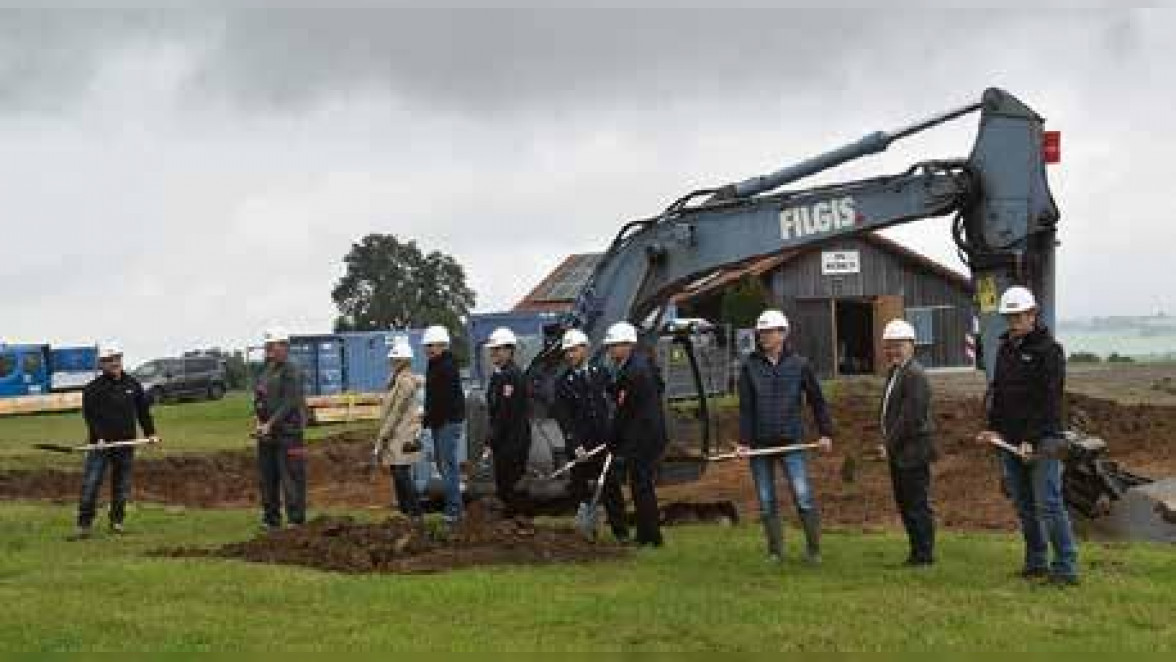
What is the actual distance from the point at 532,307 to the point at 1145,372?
77.1ft

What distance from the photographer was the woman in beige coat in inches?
589

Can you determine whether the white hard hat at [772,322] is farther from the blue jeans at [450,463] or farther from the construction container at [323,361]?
Answer: the construction container at [323,361]

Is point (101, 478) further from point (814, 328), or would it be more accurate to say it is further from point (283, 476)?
point (814, 328)

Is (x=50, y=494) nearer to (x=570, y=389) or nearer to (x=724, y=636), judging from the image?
(x=570, y=389)

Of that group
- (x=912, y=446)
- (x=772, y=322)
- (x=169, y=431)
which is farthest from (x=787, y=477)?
(x=169, y=431)

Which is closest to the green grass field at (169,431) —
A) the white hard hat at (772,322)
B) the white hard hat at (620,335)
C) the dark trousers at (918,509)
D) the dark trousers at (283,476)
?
the dark trousers at (283,476)

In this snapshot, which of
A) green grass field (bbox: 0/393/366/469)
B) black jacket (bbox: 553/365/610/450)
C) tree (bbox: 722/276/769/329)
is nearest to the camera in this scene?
black jacket (bbox: 553/365/610/450)

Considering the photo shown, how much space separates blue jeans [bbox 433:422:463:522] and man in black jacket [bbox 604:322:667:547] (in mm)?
2099

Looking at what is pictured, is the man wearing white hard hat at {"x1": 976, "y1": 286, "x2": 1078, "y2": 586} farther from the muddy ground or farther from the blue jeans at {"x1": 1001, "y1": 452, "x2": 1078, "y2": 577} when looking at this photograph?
the muddy ground

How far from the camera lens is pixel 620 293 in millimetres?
16094

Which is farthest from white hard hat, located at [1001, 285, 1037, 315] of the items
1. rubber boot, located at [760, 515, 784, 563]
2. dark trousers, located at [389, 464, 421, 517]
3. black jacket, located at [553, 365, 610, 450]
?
dark trousers, located at [389, 464, 421, 517]

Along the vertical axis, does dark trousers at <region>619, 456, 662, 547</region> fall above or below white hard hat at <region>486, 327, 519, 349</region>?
below

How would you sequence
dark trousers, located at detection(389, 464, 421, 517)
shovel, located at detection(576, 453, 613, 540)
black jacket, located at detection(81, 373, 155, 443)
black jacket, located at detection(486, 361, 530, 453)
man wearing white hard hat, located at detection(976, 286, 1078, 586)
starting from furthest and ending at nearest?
black jacket, located at detection(81, 373, 155, 443) → dark trousers, located at detection(389, 464, 421, 517) → black jacket, located at detection(486, 361, 530, 453) → shovel, located at detection(576, 453, 613, 540) → man wearing white hard hat, located at detection(976, 286, 1078, 586)

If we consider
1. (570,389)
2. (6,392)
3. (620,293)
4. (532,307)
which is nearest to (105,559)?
(570,389)
